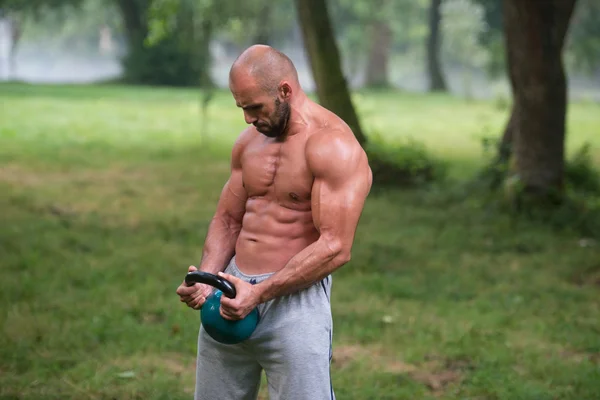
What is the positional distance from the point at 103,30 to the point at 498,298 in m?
62.2

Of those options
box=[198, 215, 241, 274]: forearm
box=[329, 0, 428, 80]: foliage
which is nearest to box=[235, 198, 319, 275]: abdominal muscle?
box=[198, 215, 241, 274]: forearm

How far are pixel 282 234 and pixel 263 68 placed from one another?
611mm

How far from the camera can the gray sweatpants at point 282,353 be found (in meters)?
3.43

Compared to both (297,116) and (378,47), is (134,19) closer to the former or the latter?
(378,47)

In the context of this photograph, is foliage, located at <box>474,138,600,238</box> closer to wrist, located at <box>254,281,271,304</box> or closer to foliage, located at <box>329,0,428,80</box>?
wrist, located at <box>254,281,271,304</box>

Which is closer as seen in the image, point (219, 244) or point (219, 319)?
point (219, 319)

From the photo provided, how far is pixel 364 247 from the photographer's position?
31.2 ft

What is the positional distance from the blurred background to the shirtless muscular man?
6.64 feet

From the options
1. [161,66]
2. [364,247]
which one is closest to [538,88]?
[364,247]

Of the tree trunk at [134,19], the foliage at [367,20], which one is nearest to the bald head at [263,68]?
the tree trunk at [134,19]

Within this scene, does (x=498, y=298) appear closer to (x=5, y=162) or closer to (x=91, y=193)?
(x=91, y=193)

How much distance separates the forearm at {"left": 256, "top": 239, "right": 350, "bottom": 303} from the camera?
10.9 ft

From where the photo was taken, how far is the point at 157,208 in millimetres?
11422

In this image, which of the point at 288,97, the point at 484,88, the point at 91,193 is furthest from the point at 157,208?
the point at 484,88
